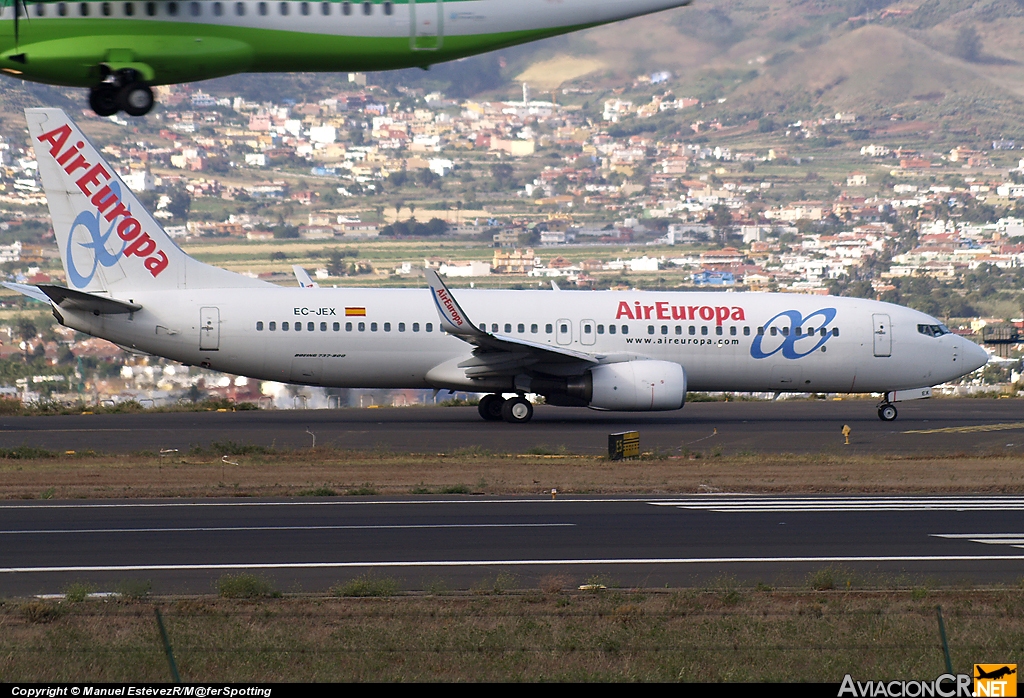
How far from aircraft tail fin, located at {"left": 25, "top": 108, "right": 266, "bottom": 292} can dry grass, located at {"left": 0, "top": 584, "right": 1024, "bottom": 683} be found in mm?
22237

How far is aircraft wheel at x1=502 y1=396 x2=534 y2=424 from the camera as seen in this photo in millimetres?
35594

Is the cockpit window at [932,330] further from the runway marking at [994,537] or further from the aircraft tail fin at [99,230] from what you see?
the aircraft tail fin at [99,230]

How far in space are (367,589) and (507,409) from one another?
21.8 meters

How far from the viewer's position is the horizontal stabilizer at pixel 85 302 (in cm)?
3225

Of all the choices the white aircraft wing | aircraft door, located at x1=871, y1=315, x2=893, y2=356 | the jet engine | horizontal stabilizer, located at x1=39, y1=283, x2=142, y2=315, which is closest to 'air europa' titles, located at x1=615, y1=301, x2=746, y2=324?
the white aircraft wing

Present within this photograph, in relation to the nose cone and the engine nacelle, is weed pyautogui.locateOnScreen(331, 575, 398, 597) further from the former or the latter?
the nose cone

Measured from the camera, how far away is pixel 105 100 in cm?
834

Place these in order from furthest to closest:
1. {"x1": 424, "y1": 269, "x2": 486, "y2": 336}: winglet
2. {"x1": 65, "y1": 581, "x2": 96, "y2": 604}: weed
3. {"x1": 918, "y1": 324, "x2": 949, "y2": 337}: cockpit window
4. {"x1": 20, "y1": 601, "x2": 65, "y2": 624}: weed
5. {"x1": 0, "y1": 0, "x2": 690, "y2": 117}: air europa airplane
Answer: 1. {"x1": 918, "y1": 324, "x2": 949, "y2": 337}: cockpit window
2. {"x1": 424, "y1": 269, "x2": 486, "y2": 336}: winglet
3. {"x1": 65, "y1": 581, "x2": 96, "y2": 604}: weed
4. {"x1": 20, "y1": 601, "x2": 65, "y2": 624}: weed
5. {"x1": 0, "y1": 0, "x2": 690, "y2": 117}: air europa airplane

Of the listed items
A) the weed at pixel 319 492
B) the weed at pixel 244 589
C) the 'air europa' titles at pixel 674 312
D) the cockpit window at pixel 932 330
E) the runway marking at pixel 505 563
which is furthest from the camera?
the cockpit window at pixel 932 330

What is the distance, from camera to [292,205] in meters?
141

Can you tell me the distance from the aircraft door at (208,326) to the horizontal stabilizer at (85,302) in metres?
1.68

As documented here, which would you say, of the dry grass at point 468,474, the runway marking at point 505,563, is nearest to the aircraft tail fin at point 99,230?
the dry grass at point 468,474

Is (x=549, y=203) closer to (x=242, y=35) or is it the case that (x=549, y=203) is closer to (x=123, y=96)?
(x=242, y=35)

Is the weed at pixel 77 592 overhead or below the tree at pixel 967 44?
below
